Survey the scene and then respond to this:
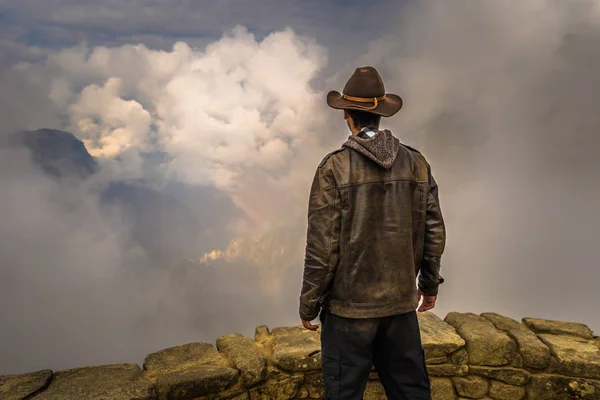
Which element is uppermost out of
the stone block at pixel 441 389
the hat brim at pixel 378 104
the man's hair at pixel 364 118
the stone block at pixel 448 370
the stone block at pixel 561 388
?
the hat brim at pixel 378 104

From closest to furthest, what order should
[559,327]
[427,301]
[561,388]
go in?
1. [427,301]
2. [561,388]
3. [559,327]

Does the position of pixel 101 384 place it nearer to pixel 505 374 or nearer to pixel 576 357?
pixel 505 374

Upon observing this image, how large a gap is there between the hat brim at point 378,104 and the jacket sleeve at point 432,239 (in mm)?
444

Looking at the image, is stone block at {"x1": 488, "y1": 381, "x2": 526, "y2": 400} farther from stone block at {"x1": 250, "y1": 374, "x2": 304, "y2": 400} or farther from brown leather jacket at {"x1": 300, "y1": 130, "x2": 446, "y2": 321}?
brown leather jacket at {"x1": 300, "y1": 130, "x2": 446, "y2": 321}

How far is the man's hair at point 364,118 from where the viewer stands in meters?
2.73

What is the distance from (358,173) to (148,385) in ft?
7.30

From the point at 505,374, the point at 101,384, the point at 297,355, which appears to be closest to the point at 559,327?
the point at 505,374

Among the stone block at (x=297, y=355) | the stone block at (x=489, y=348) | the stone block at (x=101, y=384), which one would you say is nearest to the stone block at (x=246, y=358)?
the stone block at (x=297, y=355)

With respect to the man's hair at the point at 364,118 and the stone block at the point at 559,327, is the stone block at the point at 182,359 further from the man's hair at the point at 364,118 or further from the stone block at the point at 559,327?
the stone block at the point at 559,327

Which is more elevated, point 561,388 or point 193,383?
point 193,383

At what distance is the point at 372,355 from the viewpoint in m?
2.77

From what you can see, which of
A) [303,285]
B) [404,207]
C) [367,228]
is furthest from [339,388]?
[404,207]

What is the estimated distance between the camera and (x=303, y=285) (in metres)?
2.69

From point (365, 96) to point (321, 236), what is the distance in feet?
2.84
